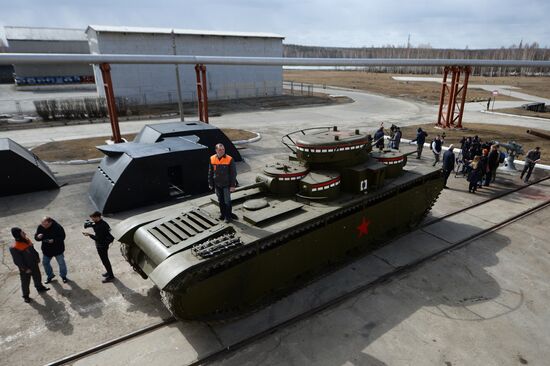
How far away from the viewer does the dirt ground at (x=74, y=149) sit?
1886 centimetres

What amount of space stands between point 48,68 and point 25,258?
190 ft

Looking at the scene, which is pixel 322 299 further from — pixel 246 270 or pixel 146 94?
pixel 146 94

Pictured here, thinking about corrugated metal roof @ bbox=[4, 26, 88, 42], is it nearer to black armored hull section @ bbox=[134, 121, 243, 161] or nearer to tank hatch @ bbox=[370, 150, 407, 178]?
black armored hull section @ bbox=[134, 121, 243, 161]

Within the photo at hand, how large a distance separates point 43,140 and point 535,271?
85.2 feet

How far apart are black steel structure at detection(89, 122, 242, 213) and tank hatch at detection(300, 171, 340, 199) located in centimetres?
603

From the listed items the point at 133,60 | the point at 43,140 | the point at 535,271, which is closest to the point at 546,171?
the point at 535,271

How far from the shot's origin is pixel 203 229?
23.2ft

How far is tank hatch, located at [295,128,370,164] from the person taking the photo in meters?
8.50

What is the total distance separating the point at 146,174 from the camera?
Result: 40.3 feet

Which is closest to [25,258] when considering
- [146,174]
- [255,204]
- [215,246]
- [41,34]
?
[215,246]

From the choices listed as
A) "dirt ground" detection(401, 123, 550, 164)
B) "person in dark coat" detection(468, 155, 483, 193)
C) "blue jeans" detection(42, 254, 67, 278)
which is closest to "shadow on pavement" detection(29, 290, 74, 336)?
"blue jeans" detection(42, 254, 67, 278)

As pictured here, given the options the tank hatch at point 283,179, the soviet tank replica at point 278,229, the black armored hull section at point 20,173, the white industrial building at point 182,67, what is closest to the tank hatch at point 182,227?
the soviet tank replica at point 278,229

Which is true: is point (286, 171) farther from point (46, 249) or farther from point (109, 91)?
point (109, 91)

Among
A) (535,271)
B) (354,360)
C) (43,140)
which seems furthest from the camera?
(43,140)
